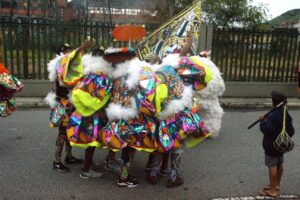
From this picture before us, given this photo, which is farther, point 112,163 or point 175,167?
point 112,163

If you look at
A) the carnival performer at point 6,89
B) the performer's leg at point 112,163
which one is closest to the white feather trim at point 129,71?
the performer's leg at point 112,163

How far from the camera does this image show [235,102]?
9680 millimetres

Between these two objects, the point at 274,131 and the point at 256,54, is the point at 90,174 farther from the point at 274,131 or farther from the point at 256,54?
the point at 256,54

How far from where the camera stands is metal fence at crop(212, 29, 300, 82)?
1016 cm

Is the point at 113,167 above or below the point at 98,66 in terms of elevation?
below

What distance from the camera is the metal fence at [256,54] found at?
10164 mm

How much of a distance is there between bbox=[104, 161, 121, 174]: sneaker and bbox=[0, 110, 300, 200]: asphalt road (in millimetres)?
87

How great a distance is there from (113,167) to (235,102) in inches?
218

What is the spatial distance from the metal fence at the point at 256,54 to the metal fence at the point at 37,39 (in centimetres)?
204

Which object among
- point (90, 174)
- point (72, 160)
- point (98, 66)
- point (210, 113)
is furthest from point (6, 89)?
point (210, 113)

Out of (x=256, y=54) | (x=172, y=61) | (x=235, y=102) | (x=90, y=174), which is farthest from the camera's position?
(x=256, y=54)

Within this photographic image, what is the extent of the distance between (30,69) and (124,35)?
6272mm

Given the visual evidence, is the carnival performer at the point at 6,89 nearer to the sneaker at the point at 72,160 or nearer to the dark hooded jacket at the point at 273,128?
the sneaker at the point at 72,160

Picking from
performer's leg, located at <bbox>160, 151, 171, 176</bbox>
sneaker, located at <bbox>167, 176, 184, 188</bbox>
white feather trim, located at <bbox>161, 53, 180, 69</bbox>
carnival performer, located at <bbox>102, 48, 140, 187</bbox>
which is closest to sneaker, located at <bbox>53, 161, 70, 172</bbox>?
carnival performer, located at <bbox>102, 48, 140, 187</bbox>
